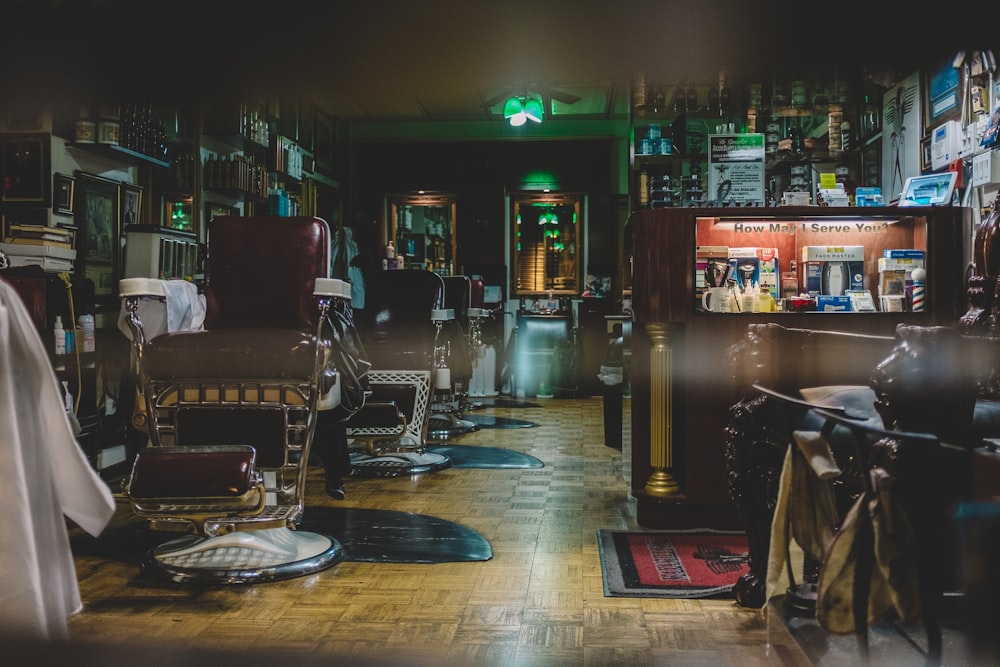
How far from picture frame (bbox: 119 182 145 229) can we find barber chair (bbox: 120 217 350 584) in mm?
2023

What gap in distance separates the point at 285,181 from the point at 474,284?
1.85 meters

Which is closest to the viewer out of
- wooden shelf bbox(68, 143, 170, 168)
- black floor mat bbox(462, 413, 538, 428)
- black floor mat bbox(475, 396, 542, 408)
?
wooden shelf bbox(68, 143, 170, 168)

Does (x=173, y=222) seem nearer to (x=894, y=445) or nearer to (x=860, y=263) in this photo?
(x=860, y=263)

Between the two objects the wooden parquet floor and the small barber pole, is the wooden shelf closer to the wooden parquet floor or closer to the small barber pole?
the wooden parquet floor

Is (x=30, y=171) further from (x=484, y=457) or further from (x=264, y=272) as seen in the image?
(x=484, y=457)

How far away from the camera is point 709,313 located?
275cm

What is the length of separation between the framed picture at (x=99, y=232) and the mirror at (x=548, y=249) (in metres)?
5.14

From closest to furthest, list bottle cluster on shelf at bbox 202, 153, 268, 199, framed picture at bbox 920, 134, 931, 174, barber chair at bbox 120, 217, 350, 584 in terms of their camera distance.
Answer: barber chair at bbox 120, 217, 350, 584 < framed picture at bbox 920, 134, 931, 174 < bottle cluster on shelf at bbox 202, 153, 268, 199

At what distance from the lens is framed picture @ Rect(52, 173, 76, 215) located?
3.73 m

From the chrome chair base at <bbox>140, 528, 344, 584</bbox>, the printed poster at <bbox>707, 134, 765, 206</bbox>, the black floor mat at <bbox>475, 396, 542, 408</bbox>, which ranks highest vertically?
the printed poster at <bbox>707, 134, 765, 206</bbox>

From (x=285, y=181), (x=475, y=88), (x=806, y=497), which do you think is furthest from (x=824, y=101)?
(x=285, y=181)

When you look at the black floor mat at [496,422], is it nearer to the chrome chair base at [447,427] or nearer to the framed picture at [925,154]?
the chrome chair base at [447,427]

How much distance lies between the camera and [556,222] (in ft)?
29.2

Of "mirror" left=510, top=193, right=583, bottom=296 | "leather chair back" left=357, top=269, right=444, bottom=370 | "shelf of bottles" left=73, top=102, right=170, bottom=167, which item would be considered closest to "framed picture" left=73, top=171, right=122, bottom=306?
"shelf of bottles" left=73, top=102, right=170, bottom=167
